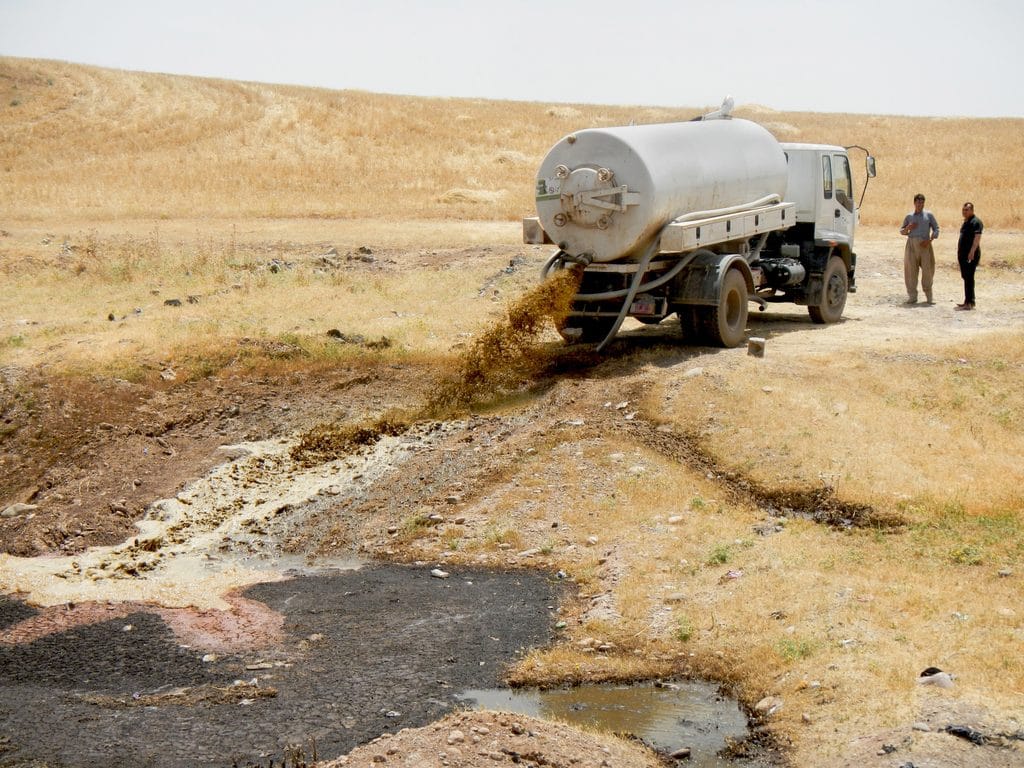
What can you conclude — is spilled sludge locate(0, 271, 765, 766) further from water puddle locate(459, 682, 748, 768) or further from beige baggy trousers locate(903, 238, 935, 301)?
beige baggy trousers locate(903, 238, 935, 301)

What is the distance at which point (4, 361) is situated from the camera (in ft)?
48.9

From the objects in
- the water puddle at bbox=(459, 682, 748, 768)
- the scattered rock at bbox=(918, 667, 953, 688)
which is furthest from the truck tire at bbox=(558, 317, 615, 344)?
the scattered rock at bbox=(918, 667, 953, 688)

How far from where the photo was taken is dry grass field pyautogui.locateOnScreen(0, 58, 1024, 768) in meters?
7.36

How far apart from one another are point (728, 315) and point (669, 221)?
2116mm

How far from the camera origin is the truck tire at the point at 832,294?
1811 cm

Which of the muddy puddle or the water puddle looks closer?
the water puddle

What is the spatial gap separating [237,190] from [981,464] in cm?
3175

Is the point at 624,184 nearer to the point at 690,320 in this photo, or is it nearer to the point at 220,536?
the point at 690,320

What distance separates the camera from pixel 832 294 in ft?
60.3

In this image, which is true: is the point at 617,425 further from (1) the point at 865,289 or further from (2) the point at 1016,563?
(1) the point at 865,289

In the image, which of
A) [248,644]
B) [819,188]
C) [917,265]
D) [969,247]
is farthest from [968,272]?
[248,644]

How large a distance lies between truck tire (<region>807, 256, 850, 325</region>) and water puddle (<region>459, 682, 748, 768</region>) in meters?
11.8

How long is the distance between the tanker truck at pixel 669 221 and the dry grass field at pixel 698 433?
706 mm

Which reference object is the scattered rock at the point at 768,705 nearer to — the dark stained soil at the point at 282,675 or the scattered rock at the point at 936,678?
the scattered rock at the point at 936,678
